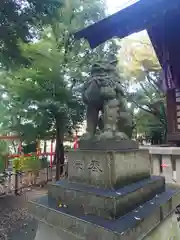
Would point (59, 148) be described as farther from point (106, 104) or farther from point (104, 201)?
point (104, 201)

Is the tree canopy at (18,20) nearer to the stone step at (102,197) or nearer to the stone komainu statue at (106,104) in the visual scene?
the stone komainu statue at (106,104)

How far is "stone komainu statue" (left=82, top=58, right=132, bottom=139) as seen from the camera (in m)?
2.60

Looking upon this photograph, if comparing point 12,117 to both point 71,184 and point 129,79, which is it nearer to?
point 71,184

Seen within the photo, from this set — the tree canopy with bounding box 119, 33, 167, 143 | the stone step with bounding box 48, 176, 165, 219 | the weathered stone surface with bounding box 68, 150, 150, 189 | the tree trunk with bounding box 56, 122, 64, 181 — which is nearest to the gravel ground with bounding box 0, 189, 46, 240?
the stone step with bounding box 48, 176, 165, 219

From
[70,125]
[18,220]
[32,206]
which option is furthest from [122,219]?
[70,125]

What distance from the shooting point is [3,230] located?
3.76 meters

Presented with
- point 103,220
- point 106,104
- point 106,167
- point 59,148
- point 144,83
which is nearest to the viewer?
point 103,220

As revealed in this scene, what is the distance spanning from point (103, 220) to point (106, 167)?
0.55 m

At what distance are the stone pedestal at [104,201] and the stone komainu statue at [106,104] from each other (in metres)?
0.33

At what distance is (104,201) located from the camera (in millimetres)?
2105

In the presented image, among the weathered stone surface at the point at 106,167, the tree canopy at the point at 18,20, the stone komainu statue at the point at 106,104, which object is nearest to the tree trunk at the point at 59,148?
the tree canopy at the point at 18,20

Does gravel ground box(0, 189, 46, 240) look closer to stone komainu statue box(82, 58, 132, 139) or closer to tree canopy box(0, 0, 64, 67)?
stone komainu statue box(82, 58, 132, 139)

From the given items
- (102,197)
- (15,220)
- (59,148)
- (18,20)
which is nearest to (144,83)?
(59,148)

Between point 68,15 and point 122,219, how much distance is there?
811 cm
